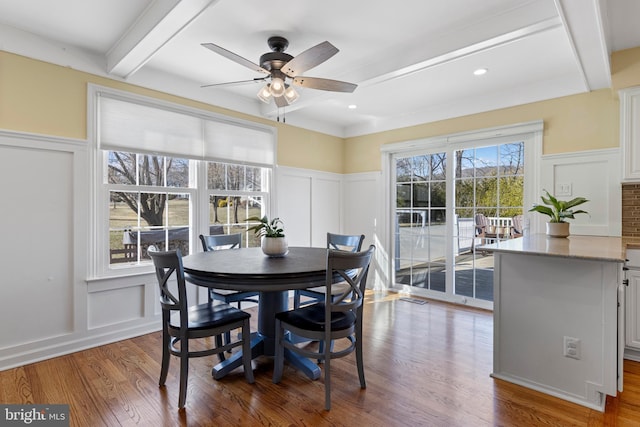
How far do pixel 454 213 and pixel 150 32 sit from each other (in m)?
3.88

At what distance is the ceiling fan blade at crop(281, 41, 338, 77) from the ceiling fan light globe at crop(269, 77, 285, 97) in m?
0.08

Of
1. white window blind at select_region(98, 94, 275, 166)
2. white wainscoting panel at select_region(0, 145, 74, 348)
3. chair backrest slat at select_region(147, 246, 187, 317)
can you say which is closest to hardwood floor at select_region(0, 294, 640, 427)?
white wainscoting panel at select_region(0, 145, 74, 348)

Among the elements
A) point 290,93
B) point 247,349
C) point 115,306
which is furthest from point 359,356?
point 115,306

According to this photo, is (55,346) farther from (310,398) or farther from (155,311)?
(310,398)

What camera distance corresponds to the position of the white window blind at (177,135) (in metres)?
3.10

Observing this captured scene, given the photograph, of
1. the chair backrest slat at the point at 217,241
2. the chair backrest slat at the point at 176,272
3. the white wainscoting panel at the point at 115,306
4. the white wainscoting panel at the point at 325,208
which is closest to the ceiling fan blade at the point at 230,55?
the chair backrest slat at the point at 176,272

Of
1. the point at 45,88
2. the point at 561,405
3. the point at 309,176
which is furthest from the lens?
the point at 309,176

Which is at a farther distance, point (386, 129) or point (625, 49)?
point (386, 129)

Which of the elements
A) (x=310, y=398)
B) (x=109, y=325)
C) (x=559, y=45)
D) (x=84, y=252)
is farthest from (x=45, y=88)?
(x=559, y=45)

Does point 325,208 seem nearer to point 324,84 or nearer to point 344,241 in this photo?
point 344,241

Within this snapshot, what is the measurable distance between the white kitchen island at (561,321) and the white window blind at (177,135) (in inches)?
119

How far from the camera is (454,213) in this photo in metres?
4.43

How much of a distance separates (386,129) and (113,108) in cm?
352

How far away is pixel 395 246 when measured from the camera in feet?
16.6
